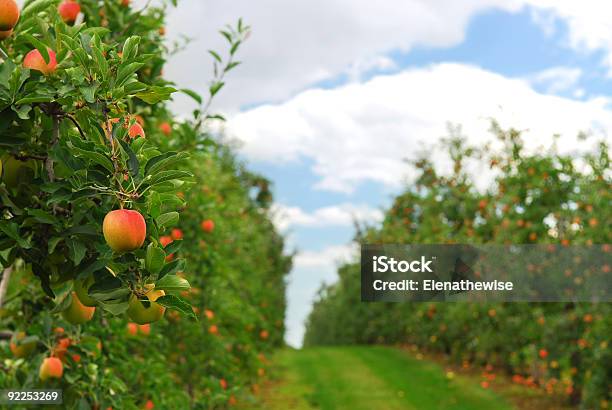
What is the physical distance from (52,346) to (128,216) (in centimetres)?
175

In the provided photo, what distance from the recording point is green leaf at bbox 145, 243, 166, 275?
163cm

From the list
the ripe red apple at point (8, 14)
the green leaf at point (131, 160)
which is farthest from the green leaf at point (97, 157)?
the ripe red apple at point (8, 14)

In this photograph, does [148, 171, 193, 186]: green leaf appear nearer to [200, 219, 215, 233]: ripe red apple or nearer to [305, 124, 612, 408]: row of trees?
[200, 219, 215, 233]: ripe red apple

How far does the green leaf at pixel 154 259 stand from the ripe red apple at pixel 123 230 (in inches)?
1.8

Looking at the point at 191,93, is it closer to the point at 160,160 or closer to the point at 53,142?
the point at 53,142

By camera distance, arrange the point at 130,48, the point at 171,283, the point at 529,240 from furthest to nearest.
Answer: the point at 529,240 → the point at 130,48 → the point at 171,283

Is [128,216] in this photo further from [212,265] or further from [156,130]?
[212,265]

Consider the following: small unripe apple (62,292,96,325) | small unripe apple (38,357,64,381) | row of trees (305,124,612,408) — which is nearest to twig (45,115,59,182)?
small unripe apple (62,292,96,325)

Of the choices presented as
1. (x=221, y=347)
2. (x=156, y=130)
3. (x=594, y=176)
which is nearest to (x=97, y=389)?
(x=156, y=130)

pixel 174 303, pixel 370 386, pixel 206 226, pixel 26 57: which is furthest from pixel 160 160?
pixel 370 386

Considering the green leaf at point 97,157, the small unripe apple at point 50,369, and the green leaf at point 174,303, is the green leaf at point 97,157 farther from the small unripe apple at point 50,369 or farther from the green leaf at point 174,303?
the small unripe apple at point 50,369

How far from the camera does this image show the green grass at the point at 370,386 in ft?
38.9

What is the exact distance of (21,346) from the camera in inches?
120

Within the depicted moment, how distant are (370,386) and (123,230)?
12883 mm
